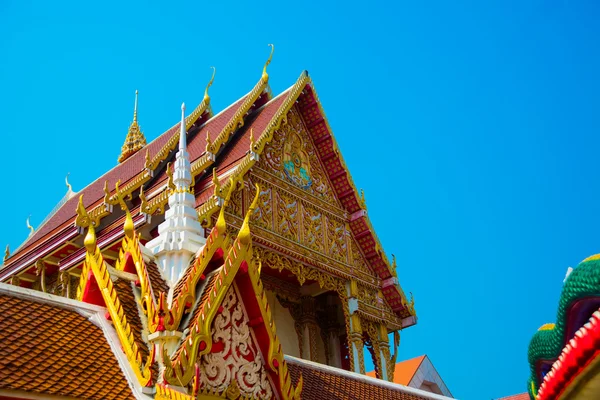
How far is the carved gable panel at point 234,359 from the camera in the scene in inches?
208

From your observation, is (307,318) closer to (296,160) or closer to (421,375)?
(296,160)

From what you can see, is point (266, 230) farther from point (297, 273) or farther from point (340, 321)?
point (340, 321)

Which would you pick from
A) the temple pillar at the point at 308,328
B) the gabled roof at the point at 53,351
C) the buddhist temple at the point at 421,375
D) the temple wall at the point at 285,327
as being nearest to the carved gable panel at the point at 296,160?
the temple pillar at the point at 308,328

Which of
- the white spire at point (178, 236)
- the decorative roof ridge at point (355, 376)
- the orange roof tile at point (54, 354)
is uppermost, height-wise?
the white spire at point (178, 236)

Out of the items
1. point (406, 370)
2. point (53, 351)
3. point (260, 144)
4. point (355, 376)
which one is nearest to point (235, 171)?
point (260, 144)

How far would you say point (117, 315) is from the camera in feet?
17.9

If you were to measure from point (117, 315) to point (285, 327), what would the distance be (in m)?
6.33

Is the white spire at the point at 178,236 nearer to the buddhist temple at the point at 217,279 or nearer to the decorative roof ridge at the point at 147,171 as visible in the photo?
the buddhist temple at the point at 217,279

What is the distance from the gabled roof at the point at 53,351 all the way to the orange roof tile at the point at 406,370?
12.7 m

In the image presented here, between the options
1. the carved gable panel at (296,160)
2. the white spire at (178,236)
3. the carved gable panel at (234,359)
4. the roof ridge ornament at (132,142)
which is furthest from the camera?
the roof ridge ornament at (132,142)

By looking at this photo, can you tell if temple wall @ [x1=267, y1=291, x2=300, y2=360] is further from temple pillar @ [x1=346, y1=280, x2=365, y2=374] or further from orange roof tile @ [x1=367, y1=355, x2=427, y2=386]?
orange roof tile @ [x1=367, y1=355, x2=427, y2=386]

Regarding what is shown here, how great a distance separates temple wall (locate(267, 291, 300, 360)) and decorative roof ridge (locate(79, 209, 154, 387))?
5.76 m

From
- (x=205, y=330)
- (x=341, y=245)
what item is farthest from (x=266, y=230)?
(x=205, y=330)

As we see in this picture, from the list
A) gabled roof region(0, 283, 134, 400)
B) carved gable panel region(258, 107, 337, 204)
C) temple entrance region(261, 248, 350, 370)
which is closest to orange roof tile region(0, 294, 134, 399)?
gabled roof region(0, 283, 134, 400)
